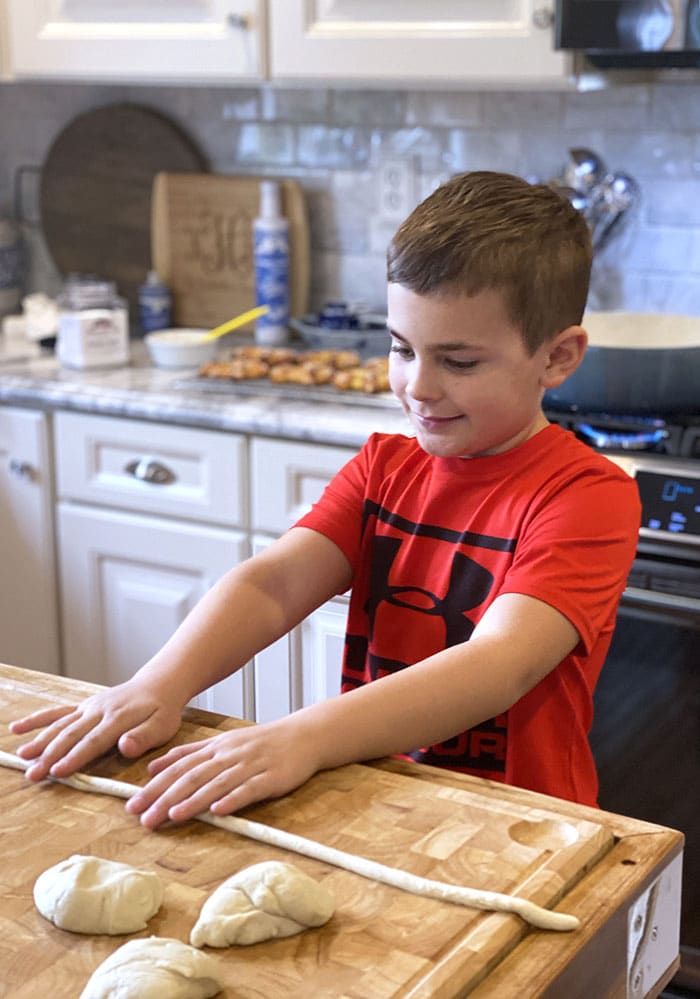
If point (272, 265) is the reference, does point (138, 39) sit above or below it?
above

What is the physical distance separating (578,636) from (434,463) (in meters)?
0.25

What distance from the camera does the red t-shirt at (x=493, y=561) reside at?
1.13 meters

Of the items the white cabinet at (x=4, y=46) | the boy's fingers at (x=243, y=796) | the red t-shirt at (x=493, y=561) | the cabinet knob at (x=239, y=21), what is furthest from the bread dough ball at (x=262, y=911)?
the white cabinet at (x=4, y=46)

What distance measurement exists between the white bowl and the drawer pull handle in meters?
0.26

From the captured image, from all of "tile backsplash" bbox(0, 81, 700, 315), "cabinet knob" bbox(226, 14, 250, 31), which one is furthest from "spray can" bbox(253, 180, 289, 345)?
"cabinet knob" bbox(226, 14, 250, 31)

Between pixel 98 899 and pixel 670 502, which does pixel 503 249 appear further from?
pixel 670 502

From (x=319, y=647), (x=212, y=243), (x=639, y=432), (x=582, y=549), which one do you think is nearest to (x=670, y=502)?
(x=639, y=432)

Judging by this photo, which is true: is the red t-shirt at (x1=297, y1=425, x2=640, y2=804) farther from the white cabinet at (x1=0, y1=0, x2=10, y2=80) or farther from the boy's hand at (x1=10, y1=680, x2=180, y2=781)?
the white cabinet at (x1=0, y1=0, x2=10, y2=80)

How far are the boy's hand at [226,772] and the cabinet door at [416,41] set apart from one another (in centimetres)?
146

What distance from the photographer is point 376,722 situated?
3.23 ft

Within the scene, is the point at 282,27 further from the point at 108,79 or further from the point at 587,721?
the point at 587,721

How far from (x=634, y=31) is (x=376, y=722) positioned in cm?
132

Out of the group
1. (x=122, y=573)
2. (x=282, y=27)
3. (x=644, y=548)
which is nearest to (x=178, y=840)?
(x=644, y=548)

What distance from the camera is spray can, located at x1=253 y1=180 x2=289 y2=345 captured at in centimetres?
262
